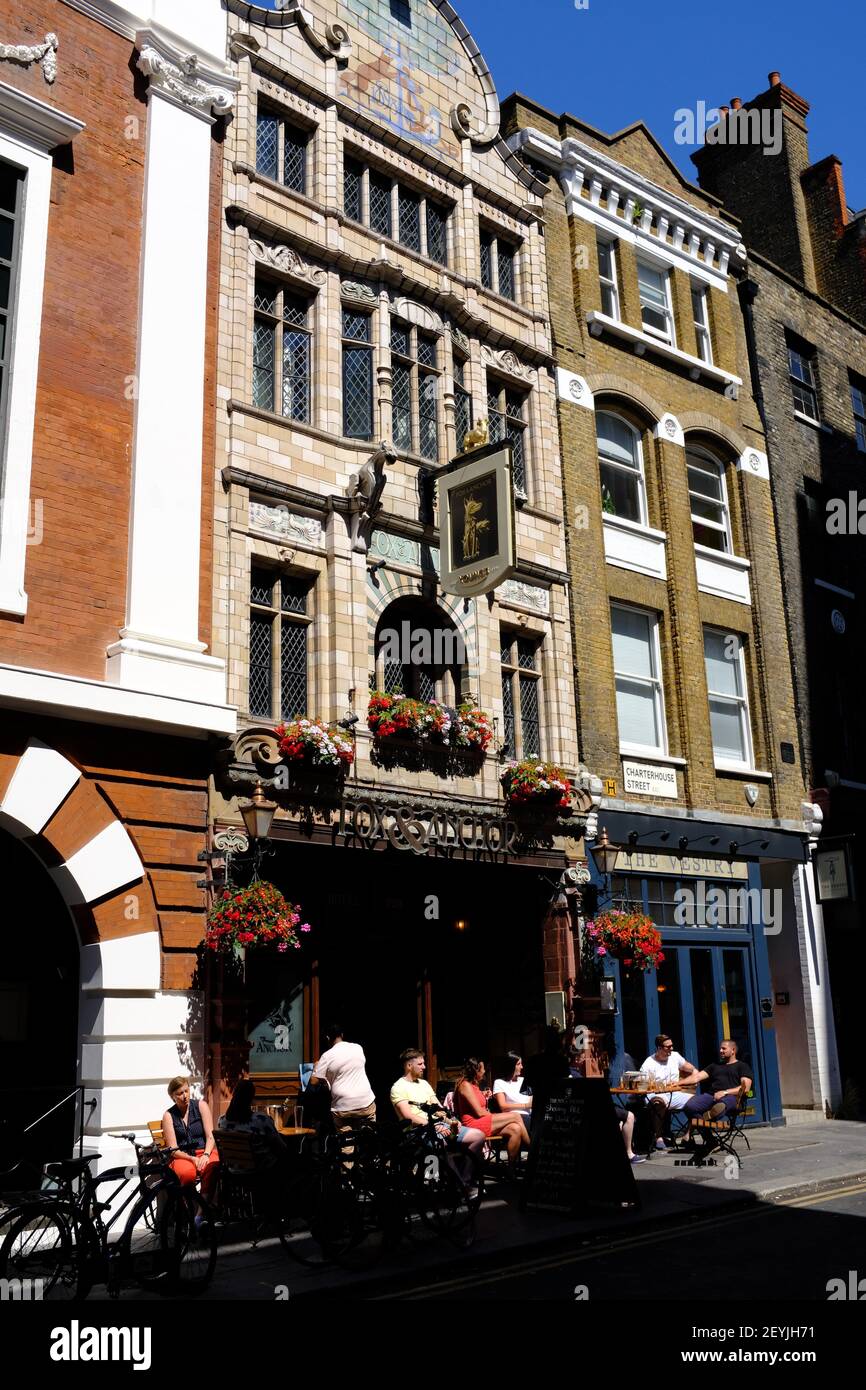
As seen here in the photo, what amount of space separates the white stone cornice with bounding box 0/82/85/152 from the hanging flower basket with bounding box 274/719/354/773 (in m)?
7.25

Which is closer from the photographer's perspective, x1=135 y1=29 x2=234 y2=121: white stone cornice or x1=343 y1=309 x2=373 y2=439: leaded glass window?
x1=135 y1=29 x2=234 y2=121: white stone cornice

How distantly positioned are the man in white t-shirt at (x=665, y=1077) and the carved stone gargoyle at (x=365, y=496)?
804 centimetres

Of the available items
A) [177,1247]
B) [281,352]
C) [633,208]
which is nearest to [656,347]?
[633,208]

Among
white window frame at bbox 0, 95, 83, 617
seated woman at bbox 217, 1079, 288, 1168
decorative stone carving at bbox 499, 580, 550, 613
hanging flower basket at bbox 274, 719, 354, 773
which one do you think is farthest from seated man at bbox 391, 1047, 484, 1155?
decorative stone carving at bbox 499, 580, 550, 613

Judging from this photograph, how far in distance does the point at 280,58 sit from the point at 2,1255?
15.8 meters

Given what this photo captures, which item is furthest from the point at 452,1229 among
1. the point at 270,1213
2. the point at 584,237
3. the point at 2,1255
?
the point at 584,237

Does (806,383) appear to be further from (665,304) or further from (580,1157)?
(580,1157)

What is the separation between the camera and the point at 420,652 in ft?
55.8

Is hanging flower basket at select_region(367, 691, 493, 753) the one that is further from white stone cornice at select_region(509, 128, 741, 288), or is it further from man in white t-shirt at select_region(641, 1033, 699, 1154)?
white stone cornice at select_region(509, 128, 741, 288)

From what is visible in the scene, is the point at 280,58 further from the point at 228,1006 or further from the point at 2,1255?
the point at 2,1255

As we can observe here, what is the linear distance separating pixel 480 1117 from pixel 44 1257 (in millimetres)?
5501

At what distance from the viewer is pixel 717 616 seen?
21812mm

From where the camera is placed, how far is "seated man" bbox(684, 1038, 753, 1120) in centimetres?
1471

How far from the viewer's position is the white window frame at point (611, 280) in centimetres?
2206
